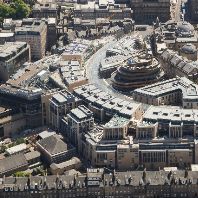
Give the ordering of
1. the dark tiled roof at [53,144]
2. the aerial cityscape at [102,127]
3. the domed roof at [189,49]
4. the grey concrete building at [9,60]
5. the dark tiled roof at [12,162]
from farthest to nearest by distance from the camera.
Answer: the grey concrete building at [9,60]
the domed roof at [189,49]
the dark tiled roof at [53,144]
the dark tiled roof at [12,162]
the aerial cityscape at [102,127]

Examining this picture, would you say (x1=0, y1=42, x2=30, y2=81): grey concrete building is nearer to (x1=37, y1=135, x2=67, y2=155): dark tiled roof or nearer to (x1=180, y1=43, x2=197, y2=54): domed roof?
(x1=37, y1=135, x2=67, y2=155): dark tiled roof

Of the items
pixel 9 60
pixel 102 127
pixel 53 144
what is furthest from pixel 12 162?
pixel 9 60

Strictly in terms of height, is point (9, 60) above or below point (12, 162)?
above

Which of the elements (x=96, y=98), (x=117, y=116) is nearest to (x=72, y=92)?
(x=96, y=98)

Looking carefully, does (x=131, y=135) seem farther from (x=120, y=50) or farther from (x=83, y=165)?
(x=120, y=50)

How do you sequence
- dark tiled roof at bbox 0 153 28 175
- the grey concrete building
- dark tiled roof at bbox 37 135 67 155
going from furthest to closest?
the grey concrete building < dark tiled roof at bbox 37 135 67 155 < dark tiled roof at bbox 0 153 28 175

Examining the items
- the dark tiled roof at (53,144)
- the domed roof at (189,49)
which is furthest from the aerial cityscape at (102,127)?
the domed roof at (189,49)

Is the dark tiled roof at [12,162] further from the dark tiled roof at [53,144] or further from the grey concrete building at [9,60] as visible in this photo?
the grey concrete building at [9,60]

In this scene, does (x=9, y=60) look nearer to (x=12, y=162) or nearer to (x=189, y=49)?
(x=12, y=162)

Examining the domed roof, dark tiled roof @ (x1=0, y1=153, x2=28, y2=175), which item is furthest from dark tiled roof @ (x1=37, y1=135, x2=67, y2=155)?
the domed roof
